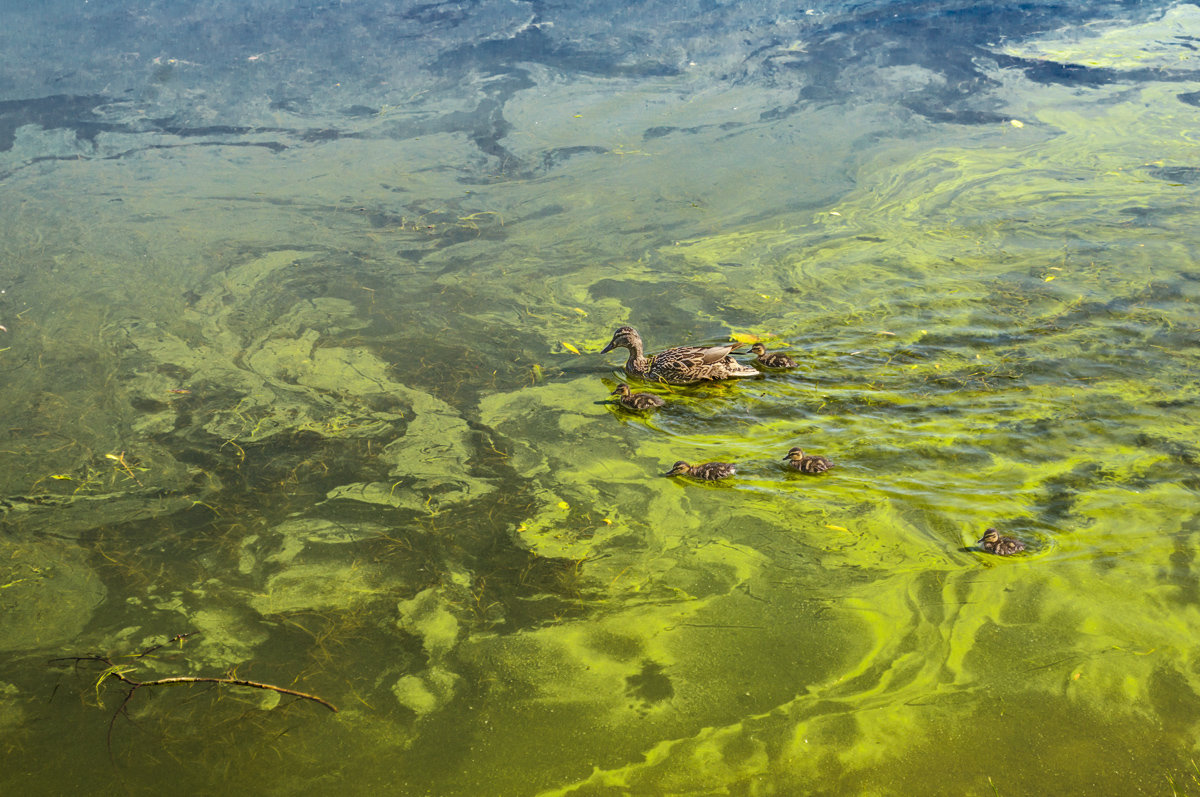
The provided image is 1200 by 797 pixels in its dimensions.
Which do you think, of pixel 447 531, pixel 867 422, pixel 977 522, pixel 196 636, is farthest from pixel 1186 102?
pixel 196 636

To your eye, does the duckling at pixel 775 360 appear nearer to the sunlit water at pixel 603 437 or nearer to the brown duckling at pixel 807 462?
the sunlit water at pixel 603 437

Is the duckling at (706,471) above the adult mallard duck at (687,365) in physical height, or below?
below

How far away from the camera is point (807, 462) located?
3279mm

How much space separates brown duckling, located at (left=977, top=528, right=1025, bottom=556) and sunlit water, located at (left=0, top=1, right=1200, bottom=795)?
0.04 m

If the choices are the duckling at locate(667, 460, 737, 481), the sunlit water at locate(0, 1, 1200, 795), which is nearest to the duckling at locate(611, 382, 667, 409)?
the sunlit water at locate(0, 1, 1200, 795)

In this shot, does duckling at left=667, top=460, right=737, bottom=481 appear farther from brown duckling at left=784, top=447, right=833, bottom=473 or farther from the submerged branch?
the submerged branch

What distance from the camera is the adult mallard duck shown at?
12.9 feet

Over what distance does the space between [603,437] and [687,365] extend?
0.59 metres

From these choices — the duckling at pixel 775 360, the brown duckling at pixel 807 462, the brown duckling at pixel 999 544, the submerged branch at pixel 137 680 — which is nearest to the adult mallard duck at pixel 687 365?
the duckling at pixel 775 360

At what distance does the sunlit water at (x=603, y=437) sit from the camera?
2.27 m

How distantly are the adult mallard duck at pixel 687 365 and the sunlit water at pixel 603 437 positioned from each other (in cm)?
10

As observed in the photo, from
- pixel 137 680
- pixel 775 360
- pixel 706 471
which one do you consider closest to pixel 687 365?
pixel 775 360

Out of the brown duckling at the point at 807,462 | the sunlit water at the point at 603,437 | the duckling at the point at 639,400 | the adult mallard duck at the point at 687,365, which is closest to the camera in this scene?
the sunlit water at the point at 603,437

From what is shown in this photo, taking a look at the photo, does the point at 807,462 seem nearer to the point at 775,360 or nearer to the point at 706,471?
the point at 706,471
